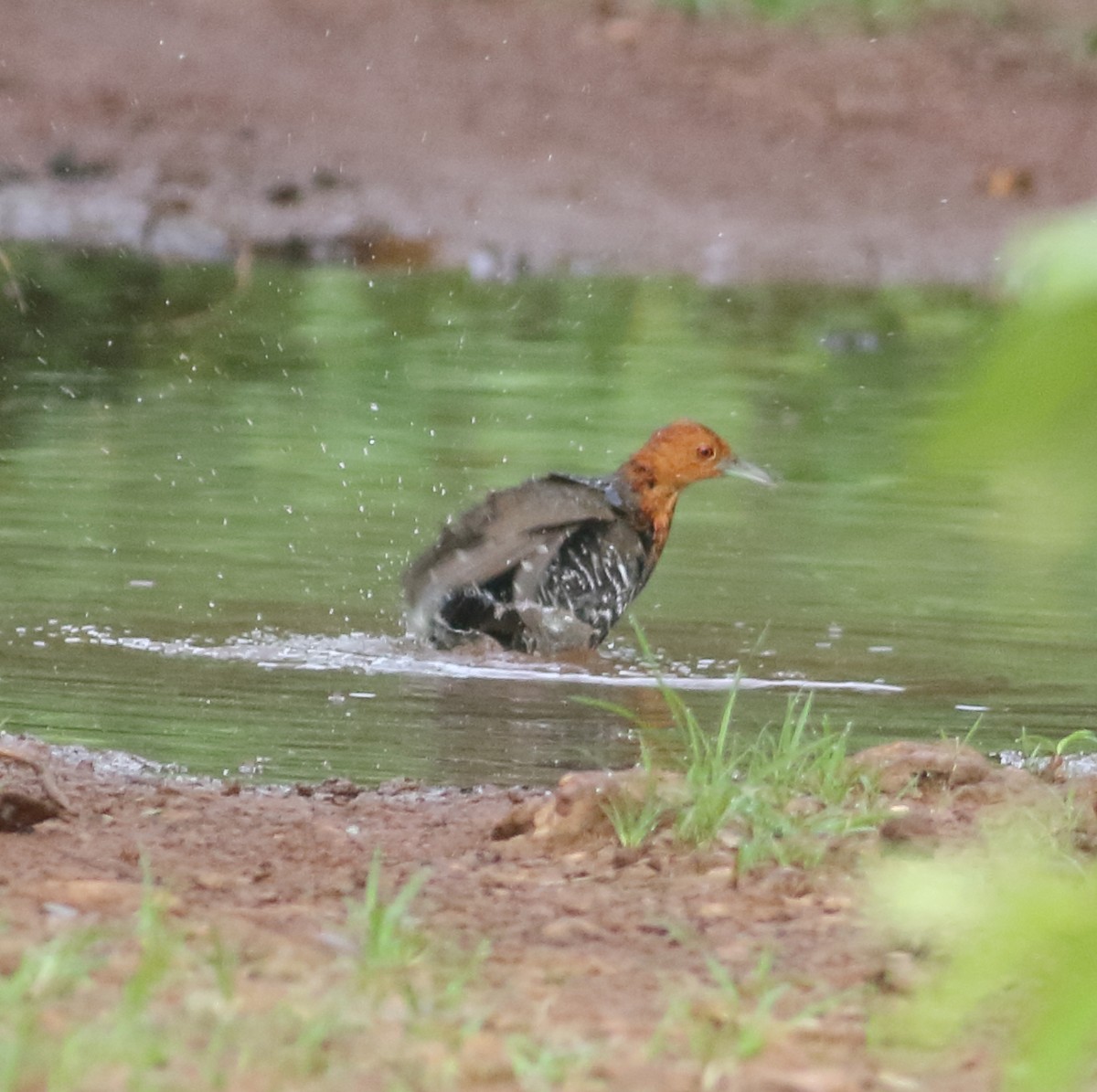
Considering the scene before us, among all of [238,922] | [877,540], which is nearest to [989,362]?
[238,922]

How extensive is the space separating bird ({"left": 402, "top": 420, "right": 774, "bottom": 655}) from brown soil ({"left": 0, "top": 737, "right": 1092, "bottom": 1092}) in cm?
206

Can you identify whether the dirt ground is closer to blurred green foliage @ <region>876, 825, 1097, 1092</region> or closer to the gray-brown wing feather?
the gray-brown wing feather

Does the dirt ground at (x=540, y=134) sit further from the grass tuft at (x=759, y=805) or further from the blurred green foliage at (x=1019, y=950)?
the blurred green foliage at (x=1019, y=950)

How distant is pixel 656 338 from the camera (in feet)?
50.2

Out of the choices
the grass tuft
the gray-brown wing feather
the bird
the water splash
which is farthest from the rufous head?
the grass tuft

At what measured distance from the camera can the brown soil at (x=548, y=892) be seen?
8.96 ft

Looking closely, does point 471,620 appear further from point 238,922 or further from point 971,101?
point 971,101

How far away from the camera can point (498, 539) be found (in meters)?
7.35

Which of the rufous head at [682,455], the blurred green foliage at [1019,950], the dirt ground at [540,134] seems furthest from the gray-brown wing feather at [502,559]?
the dirt ground at [540,134]

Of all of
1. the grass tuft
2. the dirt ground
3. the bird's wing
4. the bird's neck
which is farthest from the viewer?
the dirt ground

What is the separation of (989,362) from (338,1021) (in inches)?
69.8

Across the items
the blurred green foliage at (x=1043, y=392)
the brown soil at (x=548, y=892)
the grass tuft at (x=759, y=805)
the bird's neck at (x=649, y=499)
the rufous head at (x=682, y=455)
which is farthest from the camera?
the rufous head at (x=682, y=455)

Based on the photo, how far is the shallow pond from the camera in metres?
6.35

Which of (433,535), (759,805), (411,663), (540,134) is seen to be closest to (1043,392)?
(759,805)
